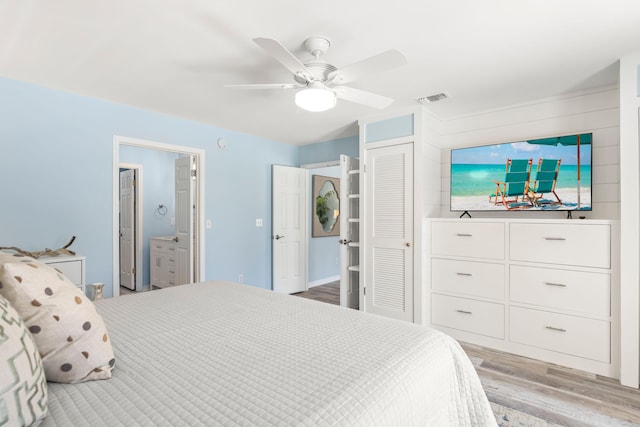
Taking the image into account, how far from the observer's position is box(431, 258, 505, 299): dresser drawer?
2.99m

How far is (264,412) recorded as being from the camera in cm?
84

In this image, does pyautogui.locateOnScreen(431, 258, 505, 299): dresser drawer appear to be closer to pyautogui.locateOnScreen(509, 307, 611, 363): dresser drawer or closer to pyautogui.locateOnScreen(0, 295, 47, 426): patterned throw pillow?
pyautogui.locateOnScreen(509, 307, 611, 363): dresser drawer

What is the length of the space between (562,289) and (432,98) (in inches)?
78.1

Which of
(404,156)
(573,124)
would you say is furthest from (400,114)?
(573,124)

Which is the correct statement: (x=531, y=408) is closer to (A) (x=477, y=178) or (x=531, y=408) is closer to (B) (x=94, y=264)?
(A) (x=477, y=178)

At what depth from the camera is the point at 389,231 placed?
358 centimetres

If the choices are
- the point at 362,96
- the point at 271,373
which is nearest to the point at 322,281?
the point at 362,96

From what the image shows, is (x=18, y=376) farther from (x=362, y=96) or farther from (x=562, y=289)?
(x=562, y=289)

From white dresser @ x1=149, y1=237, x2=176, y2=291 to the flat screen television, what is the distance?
12.1 feet

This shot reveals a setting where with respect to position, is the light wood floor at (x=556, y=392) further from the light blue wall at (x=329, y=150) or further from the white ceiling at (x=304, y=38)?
the light blue wall at (x=329, y=150)

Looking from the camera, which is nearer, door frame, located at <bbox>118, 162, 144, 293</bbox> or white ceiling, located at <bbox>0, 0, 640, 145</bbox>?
white ceiling, located at <bbox>0, 0, 640, 145</bbox>

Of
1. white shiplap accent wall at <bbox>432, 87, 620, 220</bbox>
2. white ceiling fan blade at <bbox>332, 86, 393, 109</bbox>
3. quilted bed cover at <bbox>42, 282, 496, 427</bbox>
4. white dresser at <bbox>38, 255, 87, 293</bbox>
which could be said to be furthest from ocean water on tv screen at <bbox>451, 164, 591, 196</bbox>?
Answer: white dresser at <bbox>38, 255, 87, 293</bbox>

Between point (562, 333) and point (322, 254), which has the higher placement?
point (322, 254)

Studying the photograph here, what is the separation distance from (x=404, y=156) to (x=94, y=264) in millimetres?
3275
